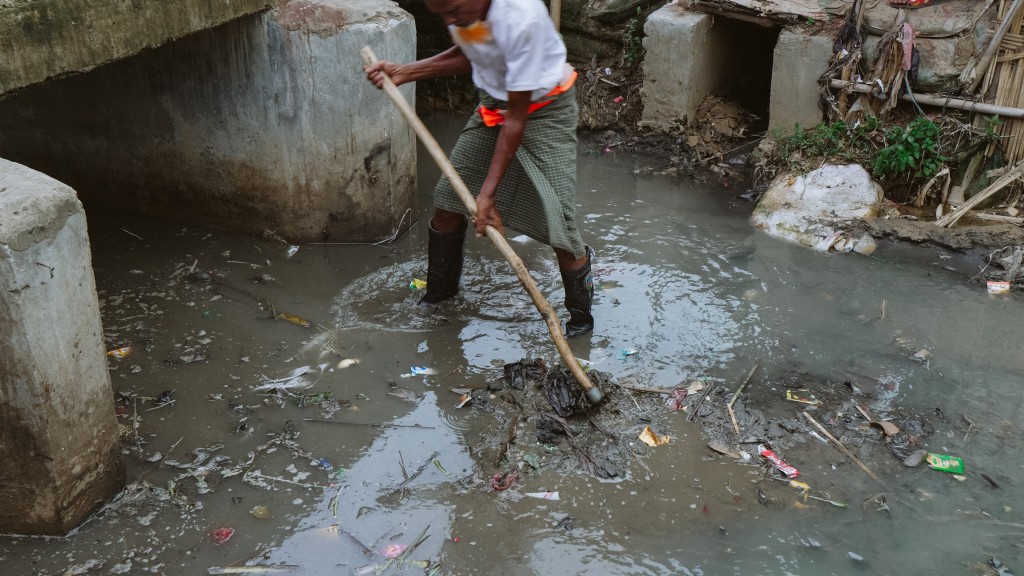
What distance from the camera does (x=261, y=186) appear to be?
470 cm

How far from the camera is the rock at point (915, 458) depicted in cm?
310

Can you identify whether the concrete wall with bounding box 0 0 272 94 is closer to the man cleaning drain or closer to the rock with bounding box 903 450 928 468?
the man cleaning drain

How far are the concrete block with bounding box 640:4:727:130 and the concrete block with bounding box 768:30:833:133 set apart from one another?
57 cm

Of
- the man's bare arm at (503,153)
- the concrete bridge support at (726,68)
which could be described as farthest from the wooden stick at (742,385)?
the concrete bridge support at (726,68)

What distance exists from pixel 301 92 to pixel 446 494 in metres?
2.43

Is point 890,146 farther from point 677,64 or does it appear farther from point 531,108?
point 531,108

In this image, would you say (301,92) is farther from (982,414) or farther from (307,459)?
(982,414)

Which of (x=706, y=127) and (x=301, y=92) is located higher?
(x=301, y=92)

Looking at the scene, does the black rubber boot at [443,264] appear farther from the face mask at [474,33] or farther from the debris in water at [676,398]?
the debris in water at [676,398]

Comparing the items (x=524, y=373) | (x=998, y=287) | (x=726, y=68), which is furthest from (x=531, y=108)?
(x=726, y=68)

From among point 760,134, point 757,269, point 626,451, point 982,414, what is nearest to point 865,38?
point 760,134

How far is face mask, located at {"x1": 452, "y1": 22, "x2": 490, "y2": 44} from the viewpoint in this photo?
3098mm

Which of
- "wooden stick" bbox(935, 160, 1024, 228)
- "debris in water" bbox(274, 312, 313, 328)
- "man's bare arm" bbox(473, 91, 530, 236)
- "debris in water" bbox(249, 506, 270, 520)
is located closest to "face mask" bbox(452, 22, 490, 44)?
"man's bare arm" bbox(473, 91, 530, 236)

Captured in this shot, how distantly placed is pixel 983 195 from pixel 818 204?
0.90 m
